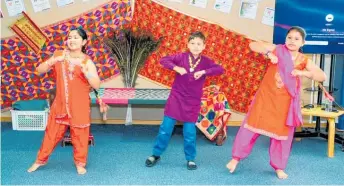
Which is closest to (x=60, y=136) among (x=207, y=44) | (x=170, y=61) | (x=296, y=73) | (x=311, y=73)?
(x=170, y=61)

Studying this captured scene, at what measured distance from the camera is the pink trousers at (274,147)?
341 cm

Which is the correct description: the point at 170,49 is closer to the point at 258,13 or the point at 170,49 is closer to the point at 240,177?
the point at 258,13

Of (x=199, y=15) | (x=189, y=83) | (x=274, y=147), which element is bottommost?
(x=274, y=147)

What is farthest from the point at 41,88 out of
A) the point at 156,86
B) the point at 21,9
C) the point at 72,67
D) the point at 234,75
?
the point at 234,75

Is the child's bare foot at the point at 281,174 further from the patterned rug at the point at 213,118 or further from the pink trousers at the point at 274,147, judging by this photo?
the patterned rug at the point at 213,118

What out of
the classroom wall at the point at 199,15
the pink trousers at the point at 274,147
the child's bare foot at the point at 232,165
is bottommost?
the child's bare foot at the point at 232,165

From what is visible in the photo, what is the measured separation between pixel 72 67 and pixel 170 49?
1.77 m

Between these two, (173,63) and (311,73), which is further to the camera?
(173,63)

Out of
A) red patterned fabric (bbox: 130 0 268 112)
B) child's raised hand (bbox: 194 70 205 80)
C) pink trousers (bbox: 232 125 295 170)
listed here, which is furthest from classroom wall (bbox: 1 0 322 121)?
pink trousers (bbox: 232 125 295 170)

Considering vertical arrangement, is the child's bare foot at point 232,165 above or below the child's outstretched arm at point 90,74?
below

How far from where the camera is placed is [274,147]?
3449 millimetres

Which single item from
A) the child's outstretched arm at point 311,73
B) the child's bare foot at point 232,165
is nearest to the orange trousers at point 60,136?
the child's bare foot at point 232,165

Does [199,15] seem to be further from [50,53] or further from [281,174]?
[281,174]

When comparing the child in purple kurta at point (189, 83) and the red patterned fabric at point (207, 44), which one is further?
the red patterned fabric at point (207, 44)
